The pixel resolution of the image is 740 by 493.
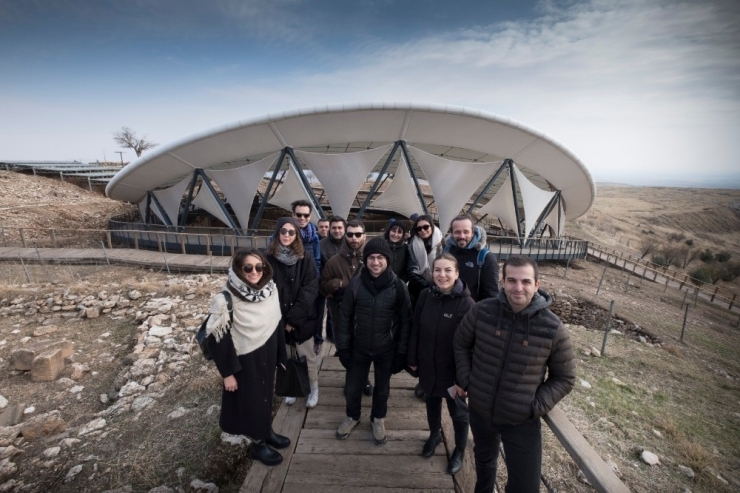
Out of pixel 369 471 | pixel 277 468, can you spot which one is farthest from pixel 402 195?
pixel 277 468

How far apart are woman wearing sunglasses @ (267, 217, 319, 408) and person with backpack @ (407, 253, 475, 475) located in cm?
118

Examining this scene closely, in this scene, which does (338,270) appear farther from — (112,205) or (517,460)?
(112,205)

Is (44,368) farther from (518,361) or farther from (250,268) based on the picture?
(518,361)

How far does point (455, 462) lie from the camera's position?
2.74 metres

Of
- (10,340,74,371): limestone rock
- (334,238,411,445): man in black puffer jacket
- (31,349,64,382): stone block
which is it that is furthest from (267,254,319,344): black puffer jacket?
(10,340,74,371): limestone rock

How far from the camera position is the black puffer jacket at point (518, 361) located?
2023 mm

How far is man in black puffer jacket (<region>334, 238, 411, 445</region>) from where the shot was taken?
2863 millimetres

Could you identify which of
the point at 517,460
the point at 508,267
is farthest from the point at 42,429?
the point at 508,267

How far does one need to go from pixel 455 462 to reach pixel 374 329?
1384 mm

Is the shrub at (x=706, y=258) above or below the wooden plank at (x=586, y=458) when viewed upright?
below

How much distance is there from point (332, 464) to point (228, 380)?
4.11 feet

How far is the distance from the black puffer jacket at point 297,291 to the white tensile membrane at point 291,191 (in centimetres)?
986

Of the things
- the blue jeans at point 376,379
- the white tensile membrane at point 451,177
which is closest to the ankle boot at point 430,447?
the blue jeans at point 376,379

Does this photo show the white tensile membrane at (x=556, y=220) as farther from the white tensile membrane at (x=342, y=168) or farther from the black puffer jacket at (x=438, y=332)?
the black puffer jacket at (x=438, y=332)
